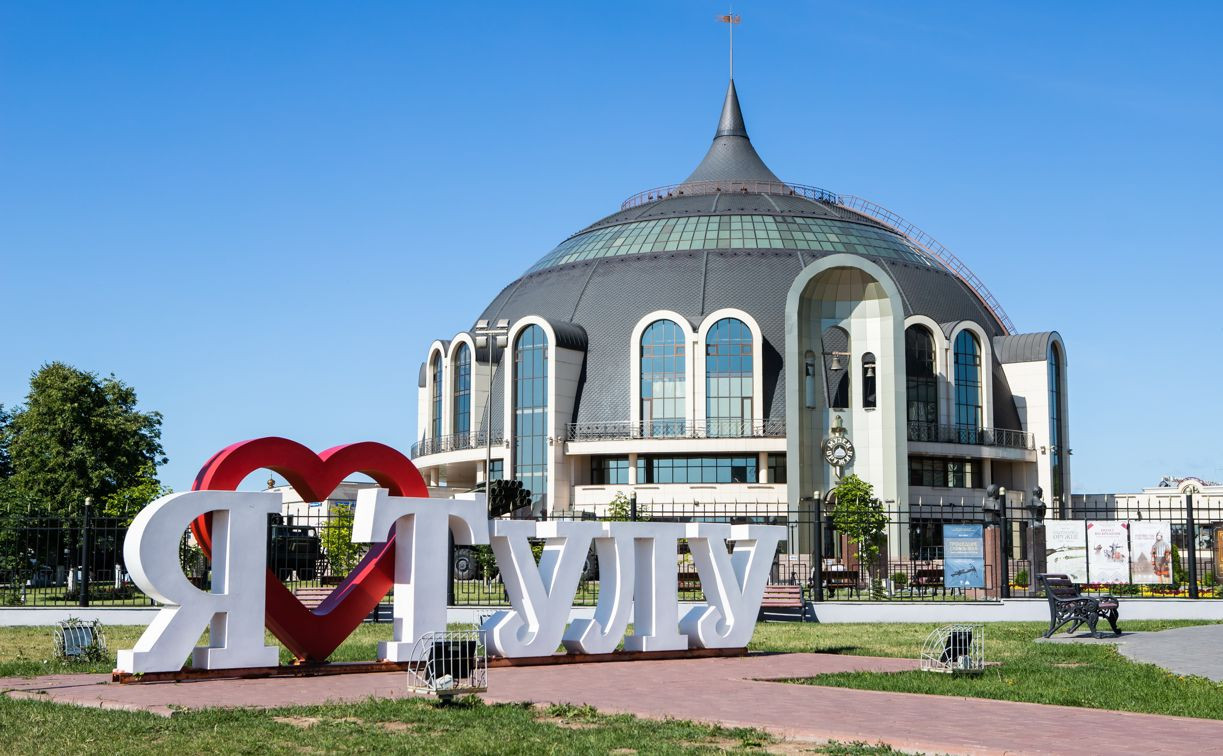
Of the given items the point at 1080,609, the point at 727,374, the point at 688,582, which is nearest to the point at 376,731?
the point at 1080,609

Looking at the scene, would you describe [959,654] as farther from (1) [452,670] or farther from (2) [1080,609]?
(2) [1080,609]

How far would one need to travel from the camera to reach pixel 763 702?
1434 centimetres

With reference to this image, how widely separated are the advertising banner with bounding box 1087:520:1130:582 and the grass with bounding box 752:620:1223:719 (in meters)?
9.39

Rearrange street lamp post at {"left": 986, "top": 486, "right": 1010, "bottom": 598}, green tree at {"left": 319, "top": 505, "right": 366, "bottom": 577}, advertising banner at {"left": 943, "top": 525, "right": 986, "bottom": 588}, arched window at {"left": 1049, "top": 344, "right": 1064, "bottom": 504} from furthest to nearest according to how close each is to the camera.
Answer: arched window at {"left": 1049, "top": 344, "right": 1064, "bottom": 504} → green tree at {"left": 319, "top": 505, "right": 366, "bottom": 577} → advertising banner at {"left": 943, "top": 525, "right": 986, "bottom": 588} → street lamp post at {"left": 986, "top": 486, "right": 1010, "bottom": 598}

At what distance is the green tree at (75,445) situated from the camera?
5359 centimetres

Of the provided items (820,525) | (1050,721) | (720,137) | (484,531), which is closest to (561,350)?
(720,137)

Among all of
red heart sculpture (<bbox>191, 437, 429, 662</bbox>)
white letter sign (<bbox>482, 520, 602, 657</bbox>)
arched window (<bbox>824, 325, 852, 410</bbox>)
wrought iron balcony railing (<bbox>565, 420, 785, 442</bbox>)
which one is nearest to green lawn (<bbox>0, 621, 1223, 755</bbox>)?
red heart sculpture (<bbox>191, 437, 429, 662</bbox>)

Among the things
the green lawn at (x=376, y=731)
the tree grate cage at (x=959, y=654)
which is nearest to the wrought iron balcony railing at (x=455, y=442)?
the tree grate cage at (x=959, y=654)

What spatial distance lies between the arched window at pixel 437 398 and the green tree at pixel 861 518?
25358 millimetres

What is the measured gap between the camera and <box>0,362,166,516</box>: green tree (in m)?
53.6

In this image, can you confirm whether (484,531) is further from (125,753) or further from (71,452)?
(71,452)

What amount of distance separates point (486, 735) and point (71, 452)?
46.8 m

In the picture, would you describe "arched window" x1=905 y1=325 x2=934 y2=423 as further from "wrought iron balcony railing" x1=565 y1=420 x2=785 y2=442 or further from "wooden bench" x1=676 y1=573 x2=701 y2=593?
"wooden bench" x1=676 y1=573 x2=701 y2=593

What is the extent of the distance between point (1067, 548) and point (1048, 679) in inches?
684
